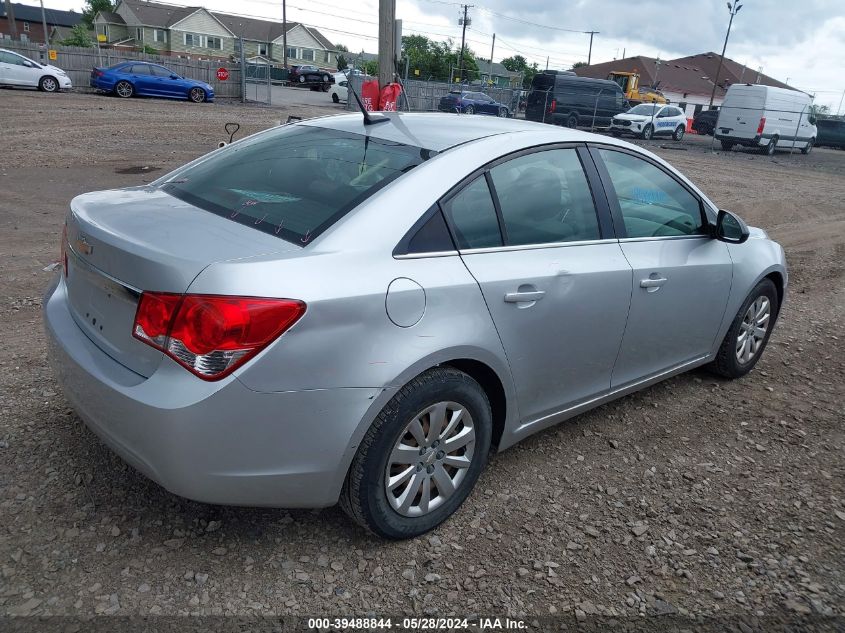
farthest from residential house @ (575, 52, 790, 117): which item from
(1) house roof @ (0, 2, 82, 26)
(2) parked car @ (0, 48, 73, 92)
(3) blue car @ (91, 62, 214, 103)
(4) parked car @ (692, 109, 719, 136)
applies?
(1) house roof @ (0, 2, 82, 26)

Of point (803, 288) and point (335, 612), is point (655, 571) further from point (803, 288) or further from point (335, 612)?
point (803, 288)

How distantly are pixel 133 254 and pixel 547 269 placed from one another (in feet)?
5.51

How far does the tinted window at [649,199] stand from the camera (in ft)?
11.9

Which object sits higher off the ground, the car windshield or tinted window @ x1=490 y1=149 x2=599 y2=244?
tinted window @ x1=490 y1=149 x2=599 y2=244

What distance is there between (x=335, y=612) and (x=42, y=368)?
252 centimetres

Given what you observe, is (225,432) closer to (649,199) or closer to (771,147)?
(649,199)

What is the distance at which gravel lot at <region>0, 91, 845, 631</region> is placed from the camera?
2.52 meters

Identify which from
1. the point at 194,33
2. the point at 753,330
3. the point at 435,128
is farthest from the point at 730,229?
the point at 194,33

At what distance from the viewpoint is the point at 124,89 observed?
2586cm

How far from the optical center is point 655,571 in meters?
2.78

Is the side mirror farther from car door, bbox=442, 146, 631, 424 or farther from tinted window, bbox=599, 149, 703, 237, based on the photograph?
car door, bbox=442, 146, 631, 424

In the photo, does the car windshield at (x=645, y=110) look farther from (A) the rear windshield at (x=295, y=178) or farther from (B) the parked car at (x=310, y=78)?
(A) the rear windshield at (x=295, y=178)

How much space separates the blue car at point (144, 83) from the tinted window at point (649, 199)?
26218mm

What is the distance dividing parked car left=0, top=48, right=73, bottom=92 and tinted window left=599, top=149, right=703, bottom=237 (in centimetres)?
2598
